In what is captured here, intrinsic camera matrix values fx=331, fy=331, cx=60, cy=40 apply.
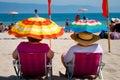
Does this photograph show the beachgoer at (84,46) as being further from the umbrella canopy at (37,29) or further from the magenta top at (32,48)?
the magenta top at (32,48)

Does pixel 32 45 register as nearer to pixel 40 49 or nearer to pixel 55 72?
pixel 40 49

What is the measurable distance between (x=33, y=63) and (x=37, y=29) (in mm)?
689

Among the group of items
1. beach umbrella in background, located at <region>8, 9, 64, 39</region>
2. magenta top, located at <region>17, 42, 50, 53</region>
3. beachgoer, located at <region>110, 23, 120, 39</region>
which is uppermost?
beach umbrella in background, located at <region>8, 9, 64, 39</region>

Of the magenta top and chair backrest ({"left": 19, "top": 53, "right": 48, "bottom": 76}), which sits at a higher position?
the magenta top

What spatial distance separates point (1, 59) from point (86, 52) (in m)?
3.83

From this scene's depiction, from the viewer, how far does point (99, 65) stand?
6711 mm

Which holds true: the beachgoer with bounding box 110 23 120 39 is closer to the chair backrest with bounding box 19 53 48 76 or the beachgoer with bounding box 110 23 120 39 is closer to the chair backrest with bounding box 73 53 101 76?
the chair backrest with bounding box 73 53 101 76

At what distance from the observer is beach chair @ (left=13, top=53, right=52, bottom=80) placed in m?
6.41

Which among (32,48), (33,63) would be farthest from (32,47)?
(33,63)

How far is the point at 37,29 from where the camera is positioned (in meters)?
6.33

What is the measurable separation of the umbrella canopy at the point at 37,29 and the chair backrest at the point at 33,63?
400mm

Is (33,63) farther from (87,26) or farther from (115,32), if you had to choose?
(115,32)

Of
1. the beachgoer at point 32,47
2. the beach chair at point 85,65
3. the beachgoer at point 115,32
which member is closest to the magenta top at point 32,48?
the beachgoer at point 32,47

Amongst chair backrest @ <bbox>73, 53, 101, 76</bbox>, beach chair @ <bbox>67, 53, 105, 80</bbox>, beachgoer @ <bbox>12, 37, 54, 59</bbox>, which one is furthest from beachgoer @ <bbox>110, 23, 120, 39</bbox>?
beachgoer @ <bbox>12, 37, 54, 59</bbox>
